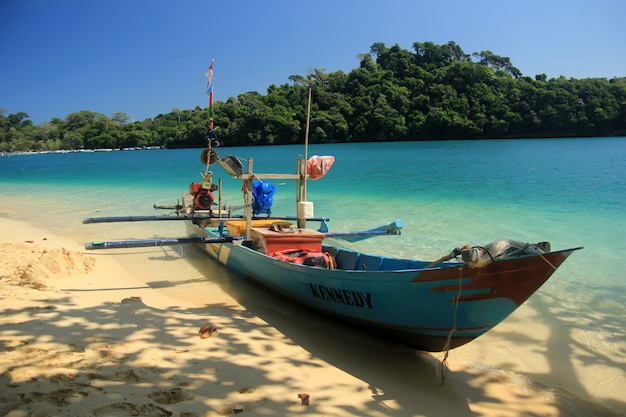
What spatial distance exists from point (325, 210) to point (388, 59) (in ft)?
312

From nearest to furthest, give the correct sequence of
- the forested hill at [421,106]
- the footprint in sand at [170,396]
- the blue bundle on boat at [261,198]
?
the footprint in sand at [170,396] → the blue bundle on boat at [261,198] → the forested hill at [421,106]

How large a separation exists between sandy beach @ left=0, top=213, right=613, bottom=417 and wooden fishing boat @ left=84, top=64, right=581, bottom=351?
39 centimetres

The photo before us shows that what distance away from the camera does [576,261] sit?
8.68m

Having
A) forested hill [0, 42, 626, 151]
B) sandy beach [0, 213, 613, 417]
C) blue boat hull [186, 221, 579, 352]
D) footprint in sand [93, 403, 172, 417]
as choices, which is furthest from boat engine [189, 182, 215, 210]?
forested hill [0, 42, 626, 151]

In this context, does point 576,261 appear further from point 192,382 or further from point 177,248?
point 177,248

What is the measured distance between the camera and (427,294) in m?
3.93

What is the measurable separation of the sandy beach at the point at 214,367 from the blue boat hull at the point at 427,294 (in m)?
0.40

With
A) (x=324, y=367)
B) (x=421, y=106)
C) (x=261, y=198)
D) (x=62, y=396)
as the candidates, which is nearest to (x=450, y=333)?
(x=324, y=367)

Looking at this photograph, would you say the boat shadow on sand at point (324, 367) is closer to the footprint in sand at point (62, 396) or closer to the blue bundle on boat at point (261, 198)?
the footprint in sand at point (62, 396)

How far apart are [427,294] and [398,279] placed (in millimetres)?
298

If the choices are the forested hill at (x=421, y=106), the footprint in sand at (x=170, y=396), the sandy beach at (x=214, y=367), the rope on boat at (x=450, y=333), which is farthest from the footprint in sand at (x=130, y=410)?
the forested hill at (x=421, y=106)

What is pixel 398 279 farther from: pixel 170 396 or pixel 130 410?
pixel 130 410

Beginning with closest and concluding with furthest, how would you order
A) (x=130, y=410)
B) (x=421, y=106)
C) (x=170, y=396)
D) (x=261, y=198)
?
(x=130, y=410)
(x=170, y=396)
(x=261, y=198)
(x=421, y=106)

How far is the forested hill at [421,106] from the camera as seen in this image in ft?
249
